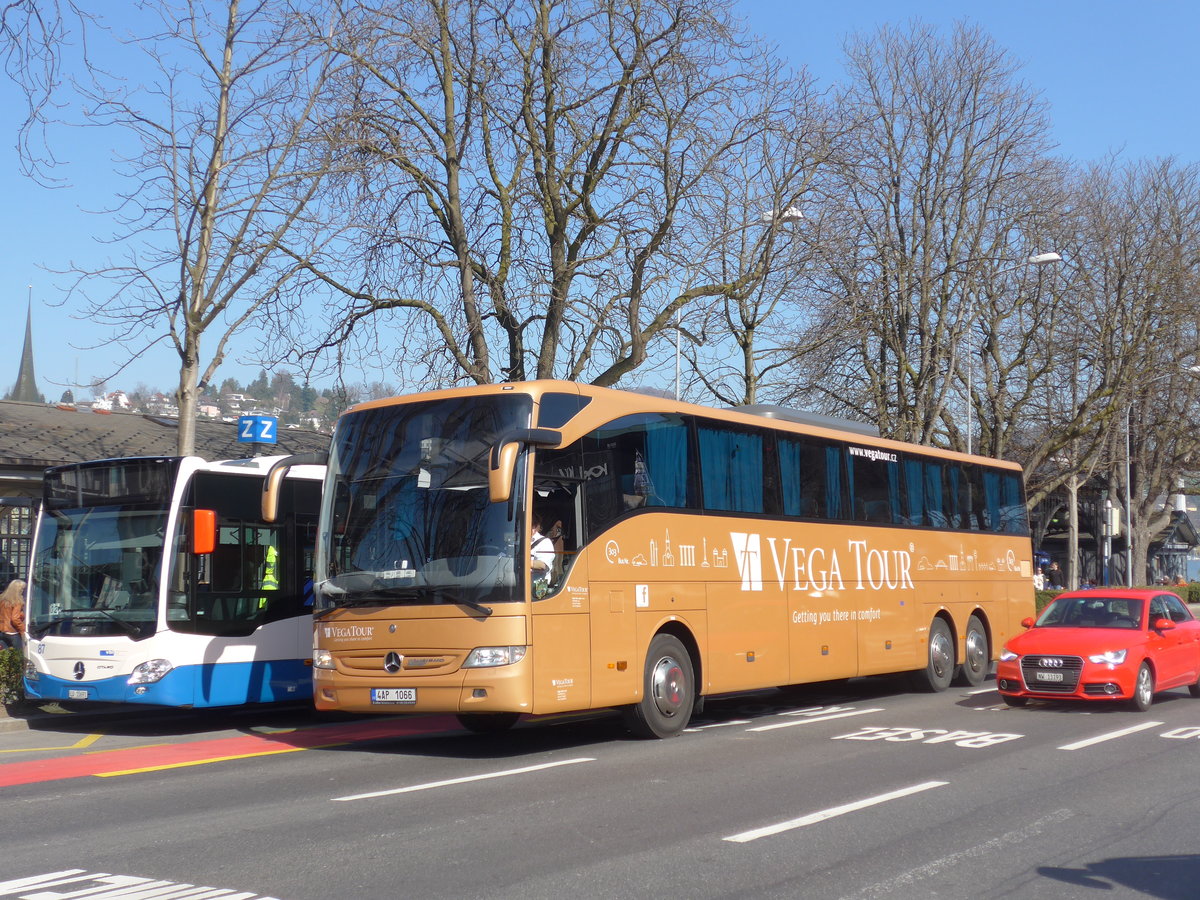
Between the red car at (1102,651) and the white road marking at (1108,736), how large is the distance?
3.36 feet

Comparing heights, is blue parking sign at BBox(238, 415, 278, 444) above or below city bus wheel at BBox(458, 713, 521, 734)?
above

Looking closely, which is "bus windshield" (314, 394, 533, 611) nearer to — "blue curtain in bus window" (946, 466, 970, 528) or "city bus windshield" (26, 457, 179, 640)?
"city bus windshield" (26, 457, 179, 640)

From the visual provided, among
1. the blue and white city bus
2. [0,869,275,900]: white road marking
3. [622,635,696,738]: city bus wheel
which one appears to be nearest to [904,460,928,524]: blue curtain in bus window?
[622,635,696,738]: city bus wheel

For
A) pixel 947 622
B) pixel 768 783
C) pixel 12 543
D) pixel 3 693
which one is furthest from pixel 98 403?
pixel 768 783

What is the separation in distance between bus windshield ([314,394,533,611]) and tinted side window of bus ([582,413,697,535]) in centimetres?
107

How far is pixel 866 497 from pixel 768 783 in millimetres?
8417

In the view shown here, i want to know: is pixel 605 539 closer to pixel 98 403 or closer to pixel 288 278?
pixel 288 278

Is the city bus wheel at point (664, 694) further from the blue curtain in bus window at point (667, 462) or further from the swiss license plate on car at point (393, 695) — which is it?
the swiss license plate on car at point (393, 695)

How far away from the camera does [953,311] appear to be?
110 ft

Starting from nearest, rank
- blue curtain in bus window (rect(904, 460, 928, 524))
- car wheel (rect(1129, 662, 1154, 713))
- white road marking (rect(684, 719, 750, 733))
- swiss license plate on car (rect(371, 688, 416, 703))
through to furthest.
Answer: swiss license plate on car (rect(371, 688, 416, 703))
white road marking (rect(684, 719, 750, 733))
car wheel (rect(1129, 662, 1154, 713))
blue curtain in bus window (rect(904, 460, 928, 524))

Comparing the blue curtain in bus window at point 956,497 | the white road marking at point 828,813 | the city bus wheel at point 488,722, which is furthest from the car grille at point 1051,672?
the city bus wheel at point 488,722

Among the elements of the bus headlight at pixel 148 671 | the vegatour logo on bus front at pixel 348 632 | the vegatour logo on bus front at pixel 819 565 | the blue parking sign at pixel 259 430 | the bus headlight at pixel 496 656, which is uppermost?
the blue parking sign at pixel 259 430

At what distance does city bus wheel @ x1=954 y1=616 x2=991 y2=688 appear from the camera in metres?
20.1

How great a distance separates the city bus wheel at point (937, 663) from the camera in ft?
62.9
